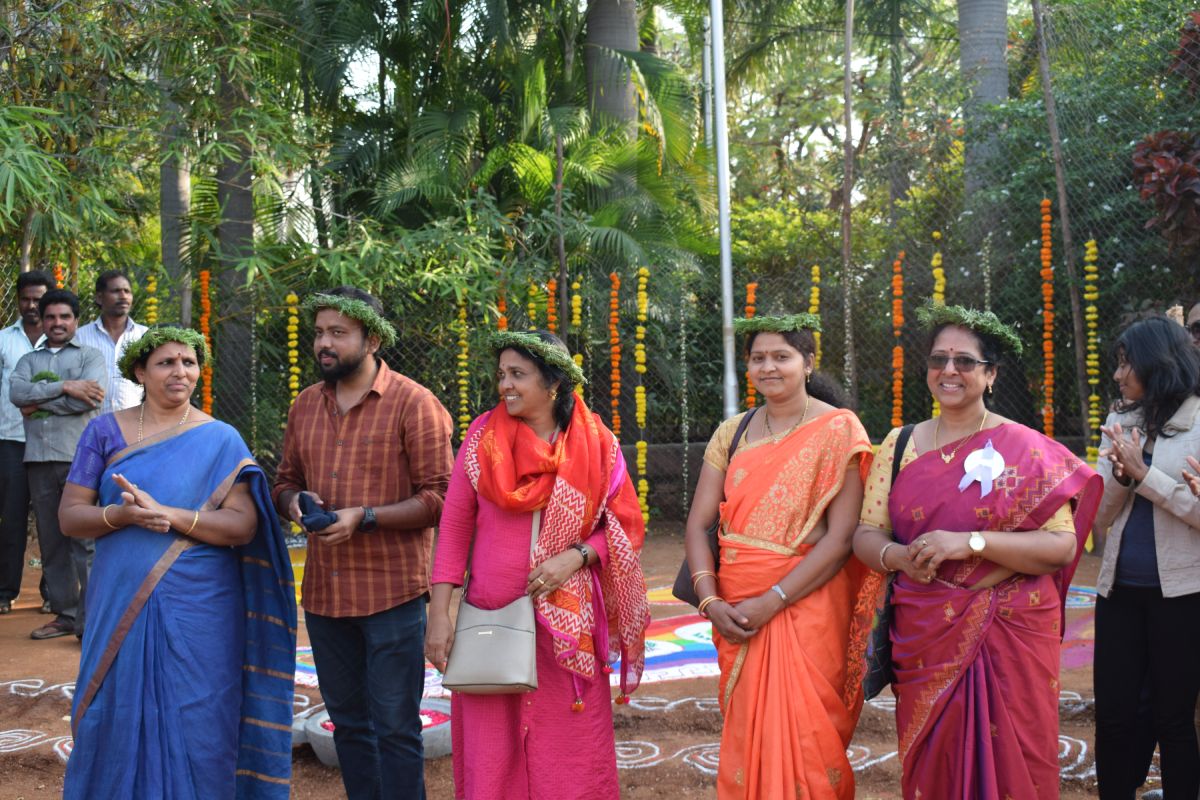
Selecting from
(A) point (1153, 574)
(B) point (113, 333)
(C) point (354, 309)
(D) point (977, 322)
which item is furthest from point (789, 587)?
(B) point (113, 333)

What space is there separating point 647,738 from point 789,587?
1.83m

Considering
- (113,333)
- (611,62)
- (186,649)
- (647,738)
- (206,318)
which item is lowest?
(647,738)

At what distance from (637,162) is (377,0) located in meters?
3.18

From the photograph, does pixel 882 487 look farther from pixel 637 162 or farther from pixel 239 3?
pixel 637 162

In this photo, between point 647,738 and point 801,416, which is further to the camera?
point 647,738

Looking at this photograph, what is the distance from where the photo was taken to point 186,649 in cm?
350

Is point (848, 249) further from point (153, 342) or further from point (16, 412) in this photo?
point (153, 342)

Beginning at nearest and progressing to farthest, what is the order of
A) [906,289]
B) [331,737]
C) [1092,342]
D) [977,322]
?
[977,322] → [331,737] → [1092,342] → [906,289]

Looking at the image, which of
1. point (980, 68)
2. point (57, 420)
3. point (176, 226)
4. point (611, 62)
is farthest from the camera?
point (611, 62)

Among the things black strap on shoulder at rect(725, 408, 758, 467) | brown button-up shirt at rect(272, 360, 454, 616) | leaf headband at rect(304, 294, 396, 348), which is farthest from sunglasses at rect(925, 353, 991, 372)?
leaf headband at rect(304, 294, 396, 348)

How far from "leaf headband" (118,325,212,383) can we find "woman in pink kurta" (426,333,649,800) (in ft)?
3.09

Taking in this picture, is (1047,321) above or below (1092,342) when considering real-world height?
above

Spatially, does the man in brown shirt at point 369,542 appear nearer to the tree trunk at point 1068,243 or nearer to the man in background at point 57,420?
the man in background at point 57,420

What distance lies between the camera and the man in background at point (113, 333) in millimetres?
6418
